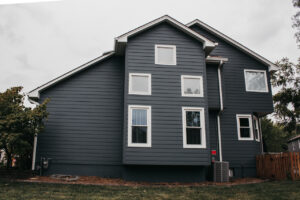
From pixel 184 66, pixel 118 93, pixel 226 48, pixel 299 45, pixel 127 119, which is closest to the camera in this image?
pixel 127 119

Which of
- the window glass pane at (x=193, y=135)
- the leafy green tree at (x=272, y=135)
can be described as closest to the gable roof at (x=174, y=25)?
the window glass pane at (x=193, y=135)

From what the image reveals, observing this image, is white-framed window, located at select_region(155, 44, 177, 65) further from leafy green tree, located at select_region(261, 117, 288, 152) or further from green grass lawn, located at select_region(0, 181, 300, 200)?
leafy green tree, located at select_region(261, 117, 288, 152)

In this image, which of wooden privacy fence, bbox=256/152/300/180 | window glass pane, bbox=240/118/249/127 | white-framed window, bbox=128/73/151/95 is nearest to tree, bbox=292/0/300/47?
window glass pane, bbox=240/118/249/127

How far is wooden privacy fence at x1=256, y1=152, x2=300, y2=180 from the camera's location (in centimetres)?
984

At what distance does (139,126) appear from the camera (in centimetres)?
1069

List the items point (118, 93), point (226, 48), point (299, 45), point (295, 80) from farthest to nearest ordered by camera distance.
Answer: point (295, 80), point (299, 45), point (226, 48), point (118, 93)

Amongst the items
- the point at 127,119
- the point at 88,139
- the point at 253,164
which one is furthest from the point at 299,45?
the point at 88,139

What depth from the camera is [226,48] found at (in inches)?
550

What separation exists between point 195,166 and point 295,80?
42.4ft

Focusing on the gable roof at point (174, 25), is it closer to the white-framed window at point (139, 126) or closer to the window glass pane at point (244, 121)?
the white-framed window at point (139, 126)

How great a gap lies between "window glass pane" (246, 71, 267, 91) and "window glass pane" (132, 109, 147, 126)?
5.92 meters

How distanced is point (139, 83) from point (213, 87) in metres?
3.79

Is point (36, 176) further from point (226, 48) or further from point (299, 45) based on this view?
point (299, 45)

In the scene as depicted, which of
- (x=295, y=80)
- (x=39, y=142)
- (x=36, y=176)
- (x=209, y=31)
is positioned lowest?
(x=36, y=176)
